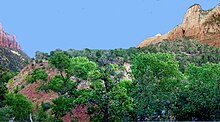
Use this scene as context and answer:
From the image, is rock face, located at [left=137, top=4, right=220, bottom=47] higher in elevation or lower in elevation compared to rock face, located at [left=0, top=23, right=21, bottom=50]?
lower

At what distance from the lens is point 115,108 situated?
24.1 metres

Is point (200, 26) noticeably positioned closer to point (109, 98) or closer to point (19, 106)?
point (19, 106)

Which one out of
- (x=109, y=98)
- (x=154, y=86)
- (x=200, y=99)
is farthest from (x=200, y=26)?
(x=109, y=98)

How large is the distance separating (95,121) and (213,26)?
55990mm

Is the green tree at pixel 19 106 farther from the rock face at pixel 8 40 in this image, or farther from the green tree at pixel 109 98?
the rock face at pixel 8 40

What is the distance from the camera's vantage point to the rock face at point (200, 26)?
75.9 meters

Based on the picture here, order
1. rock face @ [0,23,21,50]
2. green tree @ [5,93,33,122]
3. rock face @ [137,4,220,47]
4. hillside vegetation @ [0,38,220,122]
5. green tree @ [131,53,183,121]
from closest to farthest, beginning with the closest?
hillside vegetation @ [0,38,220,122] → green tree @ [131,53,183,121] → green tree @ [5,93,33,122] → rock face @ [137,4,220,47] → rock face @ [0,23,21,50]

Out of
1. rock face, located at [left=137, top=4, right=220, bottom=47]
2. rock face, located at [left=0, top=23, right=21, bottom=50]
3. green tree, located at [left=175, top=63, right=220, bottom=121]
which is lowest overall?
green tree, located at [left=175, top=63, right=220, bottom=121]

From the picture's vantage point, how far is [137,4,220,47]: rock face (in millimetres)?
75875

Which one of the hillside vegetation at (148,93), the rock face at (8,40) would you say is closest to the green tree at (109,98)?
the hillside vegetation at (148,93)

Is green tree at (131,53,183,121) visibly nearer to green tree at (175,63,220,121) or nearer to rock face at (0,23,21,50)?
green tree at (175,63,220,121)

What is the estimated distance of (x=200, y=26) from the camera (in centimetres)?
7869

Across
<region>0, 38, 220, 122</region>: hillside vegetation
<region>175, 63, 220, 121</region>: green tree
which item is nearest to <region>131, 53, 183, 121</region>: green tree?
<region>0, 38, 220, 122</region>: hillside vegetation

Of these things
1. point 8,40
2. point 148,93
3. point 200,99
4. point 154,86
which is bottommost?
point 200,99
